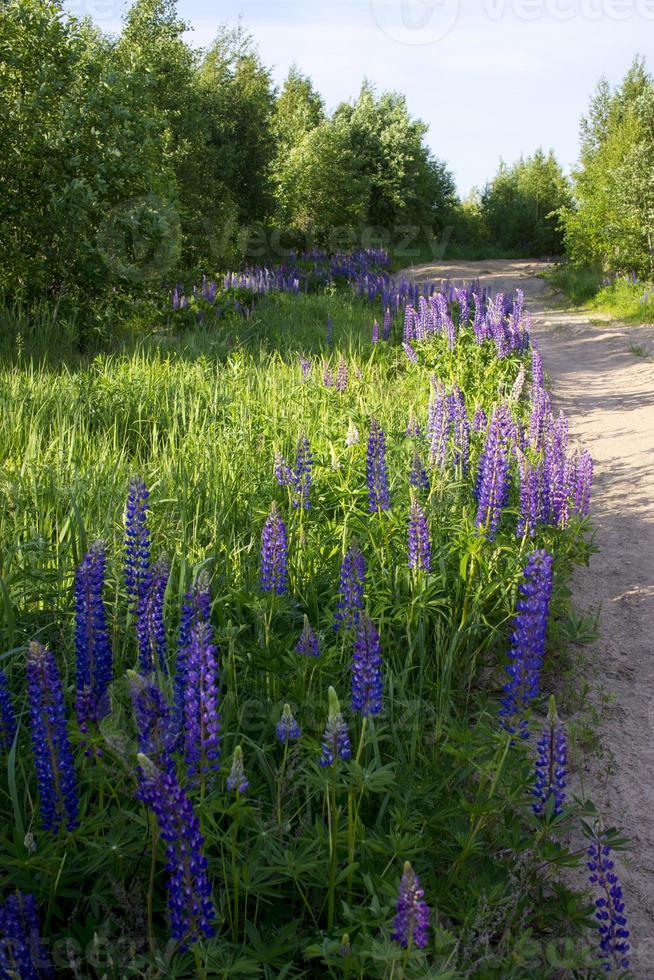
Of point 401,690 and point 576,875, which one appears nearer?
point 576,875

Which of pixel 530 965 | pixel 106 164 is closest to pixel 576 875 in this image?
pixel 530 965

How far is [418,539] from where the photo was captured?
3.21 metres

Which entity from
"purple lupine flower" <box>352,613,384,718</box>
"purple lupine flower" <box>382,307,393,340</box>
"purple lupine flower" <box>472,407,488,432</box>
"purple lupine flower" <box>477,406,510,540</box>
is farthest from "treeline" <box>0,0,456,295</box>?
"purple lupine flower" <box>352,613,384,718</box>

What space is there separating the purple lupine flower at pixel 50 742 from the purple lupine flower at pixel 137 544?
0.65 metres

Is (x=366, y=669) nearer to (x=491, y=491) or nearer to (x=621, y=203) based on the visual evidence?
(x=491, y=491)

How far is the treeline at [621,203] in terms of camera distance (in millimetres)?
19609

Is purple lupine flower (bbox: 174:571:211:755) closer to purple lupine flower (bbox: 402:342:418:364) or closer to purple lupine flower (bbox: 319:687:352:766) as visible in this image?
purple lupine flower (bbox: 319:687:352:766)

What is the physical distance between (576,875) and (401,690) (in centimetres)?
88

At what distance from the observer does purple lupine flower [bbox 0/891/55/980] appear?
66.9 inches

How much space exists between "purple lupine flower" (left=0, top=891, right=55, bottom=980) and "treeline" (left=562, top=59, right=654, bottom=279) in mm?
Answer: 21237

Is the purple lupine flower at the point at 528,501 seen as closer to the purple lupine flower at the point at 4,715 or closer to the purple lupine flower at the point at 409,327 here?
the purple lupine flower at the point at 4,715

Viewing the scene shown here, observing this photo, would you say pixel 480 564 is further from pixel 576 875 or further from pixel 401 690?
pixel 576 875

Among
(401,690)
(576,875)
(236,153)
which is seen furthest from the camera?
(236,153)

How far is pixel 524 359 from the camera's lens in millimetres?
9289
